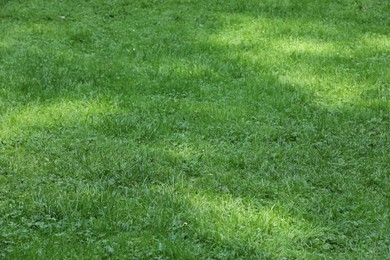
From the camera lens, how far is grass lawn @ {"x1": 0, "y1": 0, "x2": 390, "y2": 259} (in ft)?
15.3

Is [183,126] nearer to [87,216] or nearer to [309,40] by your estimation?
[87,216]

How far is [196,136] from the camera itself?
6.41 meters

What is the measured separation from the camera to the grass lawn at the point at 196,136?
4652mm

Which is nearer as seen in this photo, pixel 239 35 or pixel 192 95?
pixel 192 95

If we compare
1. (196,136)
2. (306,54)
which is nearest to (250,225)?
(196,136)

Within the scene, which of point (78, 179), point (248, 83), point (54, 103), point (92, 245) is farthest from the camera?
point (248, 83)

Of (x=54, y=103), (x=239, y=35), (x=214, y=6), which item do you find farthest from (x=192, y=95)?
(x=214, y=6)

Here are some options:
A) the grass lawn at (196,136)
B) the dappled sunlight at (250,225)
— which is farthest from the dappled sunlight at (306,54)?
the dappled sunlight at (250,225)

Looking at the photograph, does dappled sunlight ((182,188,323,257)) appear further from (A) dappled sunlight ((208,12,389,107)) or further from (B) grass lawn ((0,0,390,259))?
(A) dappled sunlight ((208,12,389,107))

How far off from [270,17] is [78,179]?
20.5 feet

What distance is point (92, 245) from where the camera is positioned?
444 cm

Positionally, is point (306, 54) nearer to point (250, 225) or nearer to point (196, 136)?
point (196, 136)

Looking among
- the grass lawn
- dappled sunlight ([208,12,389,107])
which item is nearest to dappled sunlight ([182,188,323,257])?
the grass lawn

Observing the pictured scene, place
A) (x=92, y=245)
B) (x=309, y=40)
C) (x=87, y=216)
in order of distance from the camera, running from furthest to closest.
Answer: (x=309, y=40), (x=87, y=216), (x=92, y=245)
